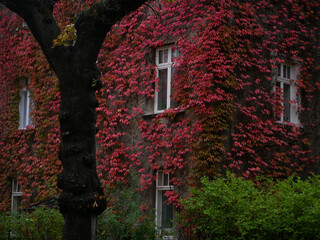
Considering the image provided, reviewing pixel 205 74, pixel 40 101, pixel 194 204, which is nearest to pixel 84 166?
pixel 194 204

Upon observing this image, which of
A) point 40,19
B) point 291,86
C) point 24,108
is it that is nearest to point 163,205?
point 291,86

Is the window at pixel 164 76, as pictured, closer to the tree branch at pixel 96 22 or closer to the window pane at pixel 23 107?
the tree branch at pixel 96 22

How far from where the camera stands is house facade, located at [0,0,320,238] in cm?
1435

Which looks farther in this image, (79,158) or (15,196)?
(15,196)

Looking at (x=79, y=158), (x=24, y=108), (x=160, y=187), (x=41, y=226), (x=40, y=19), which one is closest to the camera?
(x=79, y=158)

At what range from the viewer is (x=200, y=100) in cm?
1427

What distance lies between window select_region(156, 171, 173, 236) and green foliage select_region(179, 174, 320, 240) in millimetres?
3094

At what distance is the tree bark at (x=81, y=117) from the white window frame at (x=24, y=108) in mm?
10575

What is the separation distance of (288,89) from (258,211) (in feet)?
24.9

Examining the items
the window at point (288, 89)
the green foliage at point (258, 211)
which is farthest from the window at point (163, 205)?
the window at point (288, 89)

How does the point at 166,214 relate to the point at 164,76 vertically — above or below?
below

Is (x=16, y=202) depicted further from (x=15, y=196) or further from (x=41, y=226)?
(x=41, y=226)

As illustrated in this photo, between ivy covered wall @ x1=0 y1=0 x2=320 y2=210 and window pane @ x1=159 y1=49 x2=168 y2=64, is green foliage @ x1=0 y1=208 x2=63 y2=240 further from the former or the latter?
window pane @ x1=159 y1=49 x2=168 y2=64

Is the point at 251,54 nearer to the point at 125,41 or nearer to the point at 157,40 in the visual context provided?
the point at 157,40
